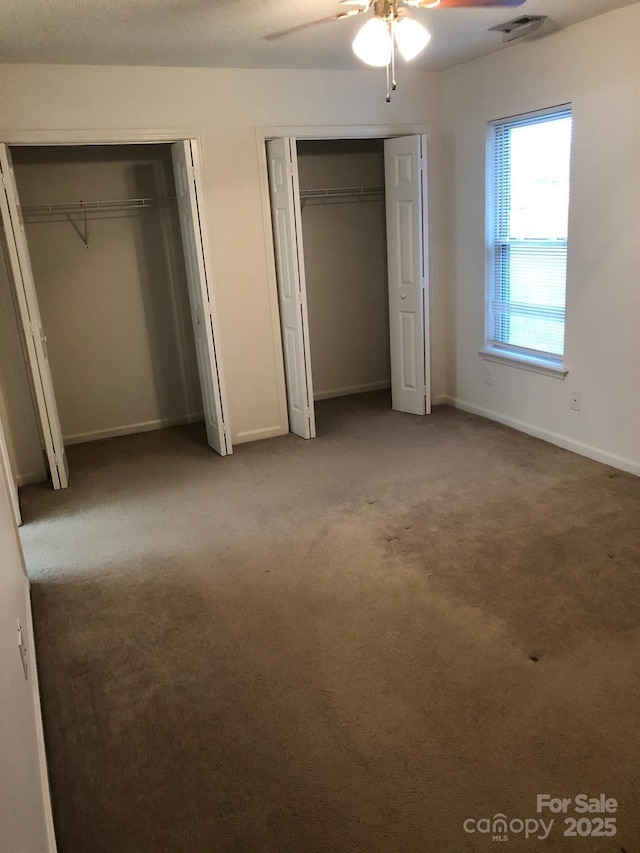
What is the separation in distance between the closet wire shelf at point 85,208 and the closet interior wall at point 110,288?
0.01 m

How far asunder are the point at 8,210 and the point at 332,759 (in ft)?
12.1

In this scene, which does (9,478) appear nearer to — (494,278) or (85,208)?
(85,208)

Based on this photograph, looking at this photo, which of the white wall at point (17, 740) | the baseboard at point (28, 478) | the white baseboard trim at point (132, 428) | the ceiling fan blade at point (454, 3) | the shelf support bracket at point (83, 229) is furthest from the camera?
the white baseboard trim at point (132, 428)

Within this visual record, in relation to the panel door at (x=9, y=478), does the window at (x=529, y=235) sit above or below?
above

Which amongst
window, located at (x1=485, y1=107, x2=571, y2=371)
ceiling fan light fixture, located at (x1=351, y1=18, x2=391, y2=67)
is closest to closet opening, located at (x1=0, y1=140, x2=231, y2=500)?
ceiling fan light fixture, located at (x1=351, y1=18, x2=391, y2=67)

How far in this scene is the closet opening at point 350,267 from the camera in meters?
4.93

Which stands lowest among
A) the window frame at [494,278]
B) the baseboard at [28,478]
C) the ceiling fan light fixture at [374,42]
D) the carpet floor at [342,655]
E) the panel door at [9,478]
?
the carpet floor at [342,655]

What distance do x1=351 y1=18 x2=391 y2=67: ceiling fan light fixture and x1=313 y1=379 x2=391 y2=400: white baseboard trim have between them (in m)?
3.67

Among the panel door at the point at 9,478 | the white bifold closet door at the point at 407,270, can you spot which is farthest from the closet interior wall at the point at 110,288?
the white bifold closet door at the point at 407,270

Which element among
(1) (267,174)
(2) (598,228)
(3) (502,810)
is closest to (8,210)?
(1) (267,174)

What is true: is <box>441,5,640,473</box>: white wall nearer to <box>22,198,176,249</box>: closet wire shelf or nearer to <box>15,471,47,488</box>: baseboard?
<box>22,198,176,249</box>: closet wire shelf

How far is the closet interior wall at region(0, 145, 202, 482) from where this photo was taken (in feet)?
16.7

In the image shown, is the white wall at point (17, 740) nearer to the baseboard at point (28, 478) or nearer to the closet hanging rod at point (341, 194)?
the baseboard at point (28, 478)

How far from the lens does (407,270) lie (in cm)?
530
